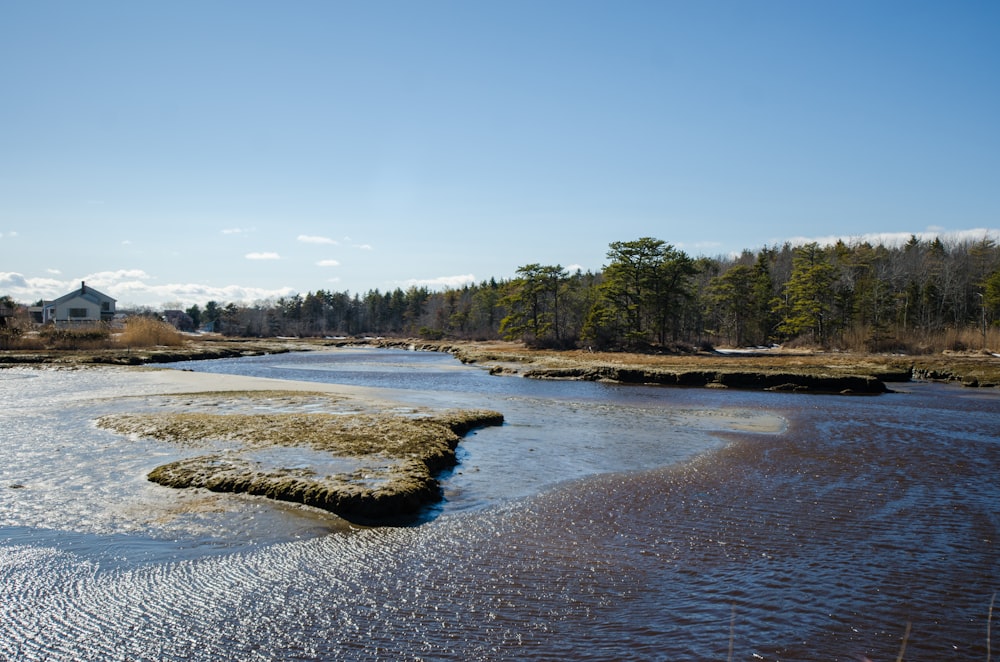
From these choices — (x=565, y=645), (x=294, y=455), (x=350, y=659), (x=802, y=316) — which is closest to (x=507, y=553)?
(x=565, y=645)

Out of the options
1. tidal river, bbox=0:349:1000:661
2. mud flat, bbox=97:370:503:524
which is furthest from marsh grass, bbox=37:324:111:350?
tidal river, bbox=0:349:1000:661

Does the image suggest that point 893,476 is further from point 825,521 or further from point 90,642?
point 90,642

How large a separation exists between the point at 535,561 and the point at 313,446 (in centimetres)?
835

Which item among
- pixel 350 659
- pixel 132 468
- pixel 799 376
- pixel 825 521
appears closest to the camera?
pixel 350 659

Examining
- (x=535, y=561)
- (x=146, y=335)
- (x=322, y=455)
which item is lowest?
(x=535, y=561)

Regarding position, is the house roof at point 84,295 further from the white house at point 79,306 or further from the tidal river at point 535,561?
the tidal river at point 535,561

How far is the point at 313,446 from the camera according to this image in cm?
1560

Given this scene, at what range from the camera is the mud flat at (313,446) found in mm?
11469

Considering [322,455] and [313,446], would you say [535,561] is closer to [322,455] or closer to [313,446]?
[322,455]

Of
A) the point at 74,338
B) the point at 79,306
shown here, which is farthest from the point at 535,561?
the point at 79,306

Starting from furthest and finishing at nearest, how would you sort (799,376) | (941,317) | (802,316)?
(941,317), (802,316), (799,376)

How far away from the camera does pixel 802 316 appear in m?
68.9

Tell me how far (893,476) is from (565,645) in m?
A: 11.5

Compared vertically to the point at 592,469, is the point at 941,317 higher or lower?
higher
